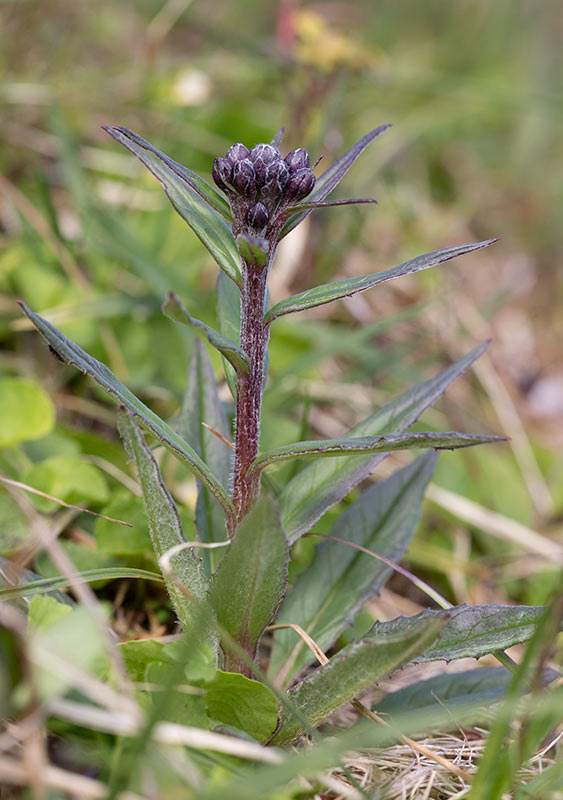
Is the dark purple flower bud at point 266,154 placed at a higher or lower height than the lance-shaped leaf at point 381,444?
higher

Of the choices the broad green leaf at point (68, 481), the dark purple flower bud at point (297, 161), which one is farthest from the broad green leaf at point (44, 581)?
the dark purple flower bud at point (297, 161)

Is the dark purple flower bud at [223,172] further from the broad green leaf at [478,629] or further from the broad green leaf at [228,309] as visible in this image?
the broad green leaf at [478,629]

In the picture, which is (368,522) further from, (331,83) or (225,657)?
(331,83)

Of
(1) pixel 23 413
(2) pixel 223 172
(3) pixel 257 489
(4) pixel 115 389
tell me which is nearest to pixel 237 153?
(2) pixel 223 172

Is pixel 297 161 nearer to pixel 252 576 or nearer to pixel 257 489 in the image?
pixel 257 489

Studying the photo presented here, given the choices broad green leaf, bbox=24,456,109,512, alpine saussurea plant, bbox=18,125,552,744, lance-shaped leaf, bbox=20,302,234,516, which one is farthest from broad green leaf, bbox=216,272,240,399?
broad green leaf, bbox=24,456,109,512

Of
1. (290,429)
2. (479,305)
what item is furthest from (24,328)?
(479,305)
